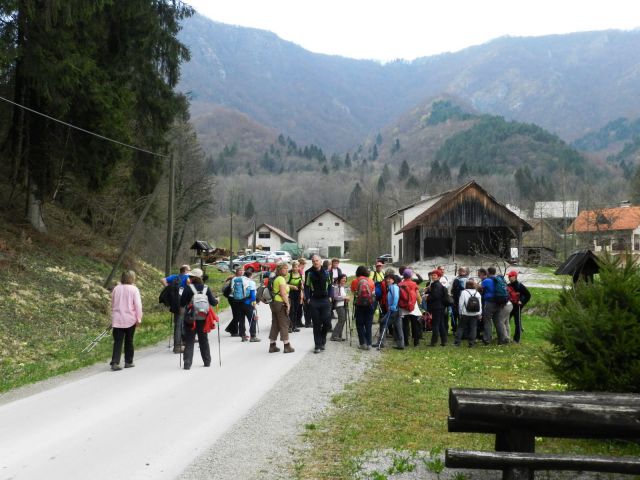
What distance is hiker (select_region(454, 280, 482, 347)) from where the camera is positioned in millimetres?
15055

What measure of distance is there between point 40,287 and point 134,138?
9.27 metres

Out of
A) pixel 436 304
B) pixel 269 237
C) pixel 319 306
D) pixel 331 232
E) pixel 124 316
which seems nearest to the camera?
pixel 124 316

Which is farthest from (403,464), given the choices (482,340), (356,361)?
(482,340)

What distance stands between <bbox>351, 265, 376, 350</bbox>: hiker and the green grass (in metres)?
0.71

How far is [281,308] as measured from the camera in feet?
44.0

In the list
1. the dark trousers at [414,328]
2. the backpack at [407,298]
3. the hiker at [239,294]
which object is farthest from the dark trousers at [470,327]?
the hiker at [239,294]

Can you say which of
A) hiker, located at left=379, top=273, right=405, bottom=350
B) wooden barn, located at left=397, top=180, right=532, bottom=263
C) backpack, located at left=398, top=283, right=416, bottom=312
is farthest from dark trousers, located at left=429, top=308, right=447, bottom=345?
wooden barn, located at left=397, top=180, right=532, bottom=263

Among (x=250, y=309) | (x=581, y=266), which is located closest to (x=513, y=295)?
(x=581, y=266)

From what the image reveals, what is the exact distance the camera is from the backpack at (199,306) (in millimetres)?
11609

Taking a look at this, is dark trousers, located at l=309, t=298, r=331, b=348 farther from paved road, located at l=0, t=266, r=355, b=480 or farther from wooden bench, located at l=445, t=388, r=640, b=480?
wooden bench, located at l=445, t=388, r=640, b=480

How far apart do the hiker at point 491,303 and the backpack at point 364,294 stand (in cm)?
306

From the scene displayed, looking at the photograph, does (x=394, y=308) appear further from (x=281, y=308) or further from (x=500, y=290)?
(x=281, y=308)

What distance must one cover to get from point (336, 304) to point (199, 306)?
481cm

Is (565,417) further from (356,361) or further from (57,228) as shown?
(57,228)
